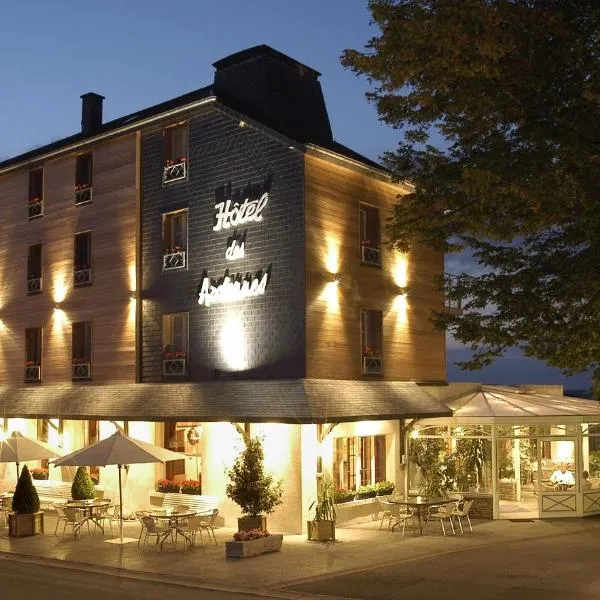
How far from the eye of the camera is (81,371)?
27.0m

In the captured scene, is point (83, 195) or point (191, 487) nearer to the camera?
point (191, 487)

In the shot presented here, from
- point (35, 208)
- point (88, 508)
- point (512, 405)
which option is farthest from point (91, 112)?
point (512, 405)

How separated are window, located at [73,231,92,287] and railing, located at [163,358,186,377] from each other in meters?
4.16

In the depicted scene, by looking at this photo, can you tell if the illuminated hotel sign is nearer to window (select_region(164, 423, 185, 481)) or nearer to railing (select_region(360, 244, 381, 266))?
railing (select_region(360, 244, 381, 266))

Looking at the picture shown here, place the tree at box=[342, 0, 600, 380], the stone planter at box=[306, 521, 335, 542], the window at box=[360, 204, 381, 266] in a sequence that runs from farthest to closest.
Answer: the window at box=[360, 204, 381, 266]
the stone planter at box=[306, 521, 335, 542]
the tree at box=[342, 0, 600, 380]

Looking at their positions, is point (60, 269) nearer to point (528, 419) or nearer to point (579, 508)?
point (528, 419)

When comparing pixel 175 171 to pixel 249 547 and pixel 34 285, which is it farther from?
pixel 249 547

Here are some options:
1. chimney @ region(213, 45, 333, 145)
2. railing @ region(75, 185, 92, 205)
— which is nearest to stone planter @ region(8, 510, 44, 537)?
railing @ region(75, 185, 92, 205)

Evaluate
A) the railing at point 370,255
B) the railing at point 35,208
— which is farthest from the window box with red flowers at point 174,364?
the railing at point 35,208

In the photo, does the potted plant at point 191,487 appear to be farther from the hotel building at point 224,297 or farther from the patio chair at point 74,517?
the patio chair at point 74,517

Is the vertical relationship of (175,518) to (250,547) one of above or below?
above

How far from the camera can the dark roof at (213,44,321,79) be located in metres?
26.8

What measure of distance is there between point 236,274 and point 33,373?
9236mm

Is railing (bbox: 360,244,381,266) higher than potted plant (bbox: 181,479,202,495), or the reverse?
railing (bbox: 360,244,381,266)
